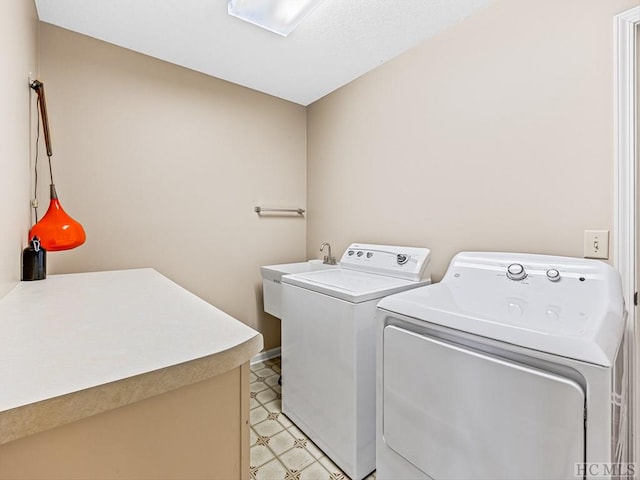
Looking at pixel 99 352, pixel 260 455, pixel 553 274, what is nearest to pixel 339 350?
pixel 260 455

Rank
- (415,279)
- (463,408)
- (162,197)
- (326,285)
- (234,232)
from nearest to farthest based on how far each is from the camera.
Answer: (463,408)
(326,285)
(415,279)
(162,197)
(234,232)

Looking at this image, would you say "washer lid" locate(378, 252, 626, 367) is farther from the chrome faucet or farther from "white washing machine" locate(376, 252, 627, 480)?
the chrome faucet

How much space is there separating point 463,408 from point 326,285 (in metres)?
0.81

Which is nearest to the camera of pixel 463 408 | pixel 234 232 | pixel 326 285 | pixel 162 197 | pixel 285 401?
pixel 463 408

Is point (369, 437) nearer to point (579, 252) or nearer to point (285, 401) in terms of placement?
point (285, 401)

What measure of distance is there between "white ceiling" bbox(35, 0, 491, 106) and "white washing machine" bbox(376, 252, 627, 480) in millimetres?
1407

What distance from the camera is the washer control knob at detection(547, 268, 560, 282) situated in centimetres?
119

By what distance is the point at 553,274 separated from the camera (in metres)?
1.20

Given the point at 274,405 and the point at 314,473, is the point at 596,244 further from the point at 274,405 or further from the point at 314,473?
the point at 274,405

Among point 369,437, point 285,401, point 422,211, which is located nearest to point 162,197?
point 285,401

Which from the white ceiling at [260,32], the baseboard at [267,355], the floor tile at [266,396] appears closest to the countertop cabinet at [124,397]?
the floor tile at [266,396]

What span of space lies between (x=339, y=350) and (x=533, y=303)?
84 cm

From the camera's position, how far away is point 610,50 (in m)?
1.22

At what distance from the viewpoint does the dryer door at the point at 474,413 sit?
30.7 inches
